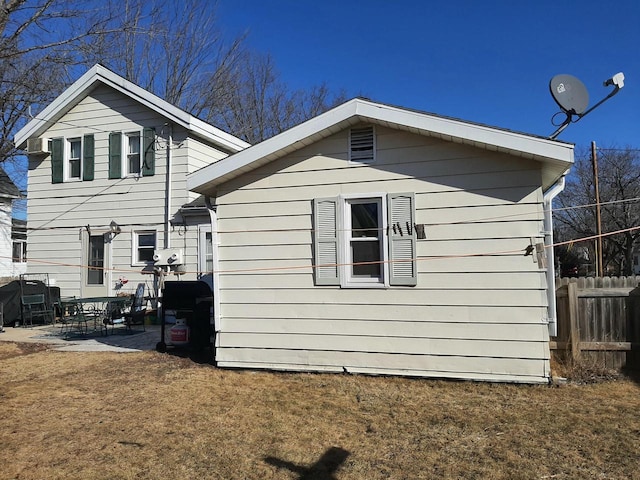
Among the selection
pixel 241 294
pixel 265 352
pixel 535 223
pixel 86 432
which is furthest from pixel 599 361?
pixel 86 432

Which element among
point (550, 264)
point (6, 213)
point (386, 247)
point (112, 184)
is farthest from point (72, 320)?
point (6, 213)

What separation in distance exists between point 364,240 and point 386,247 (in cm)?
33

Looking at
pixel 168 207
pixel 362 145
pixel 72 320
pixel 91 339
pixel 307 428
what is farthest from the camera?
pixel 168 207

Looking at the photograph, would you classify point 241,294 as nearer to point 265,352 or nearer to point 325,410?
point 265,352

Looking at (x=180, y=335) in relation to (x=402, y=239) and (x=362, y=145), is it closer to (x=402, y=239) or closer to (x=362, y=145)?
(x=402, y=239)

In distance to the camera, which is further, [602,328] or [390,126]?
[602,328]

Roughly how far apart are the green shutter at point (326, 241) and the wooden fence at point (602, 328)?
9.97 feet

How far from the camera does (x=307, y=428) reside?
433 centimetres

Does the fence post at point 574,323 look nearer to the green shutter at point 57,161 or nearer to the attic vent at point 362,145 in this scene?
the attic vent at point 362,145

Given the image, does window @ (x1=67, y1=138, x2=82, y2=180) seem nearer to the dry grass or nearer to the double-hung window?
the double-hung window

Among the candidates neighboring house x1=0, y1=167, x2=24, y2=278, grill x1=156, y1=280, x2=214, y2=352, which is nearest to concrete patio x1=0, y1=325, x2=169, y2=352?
grill x1=156, y1=280, x2=214, y2=352

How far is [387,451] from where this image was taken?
3.83 metres

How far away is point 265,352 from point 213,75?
65.0 feet

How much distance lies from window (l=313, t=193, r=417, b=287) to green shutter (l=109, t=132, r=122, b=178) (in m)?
8.05
